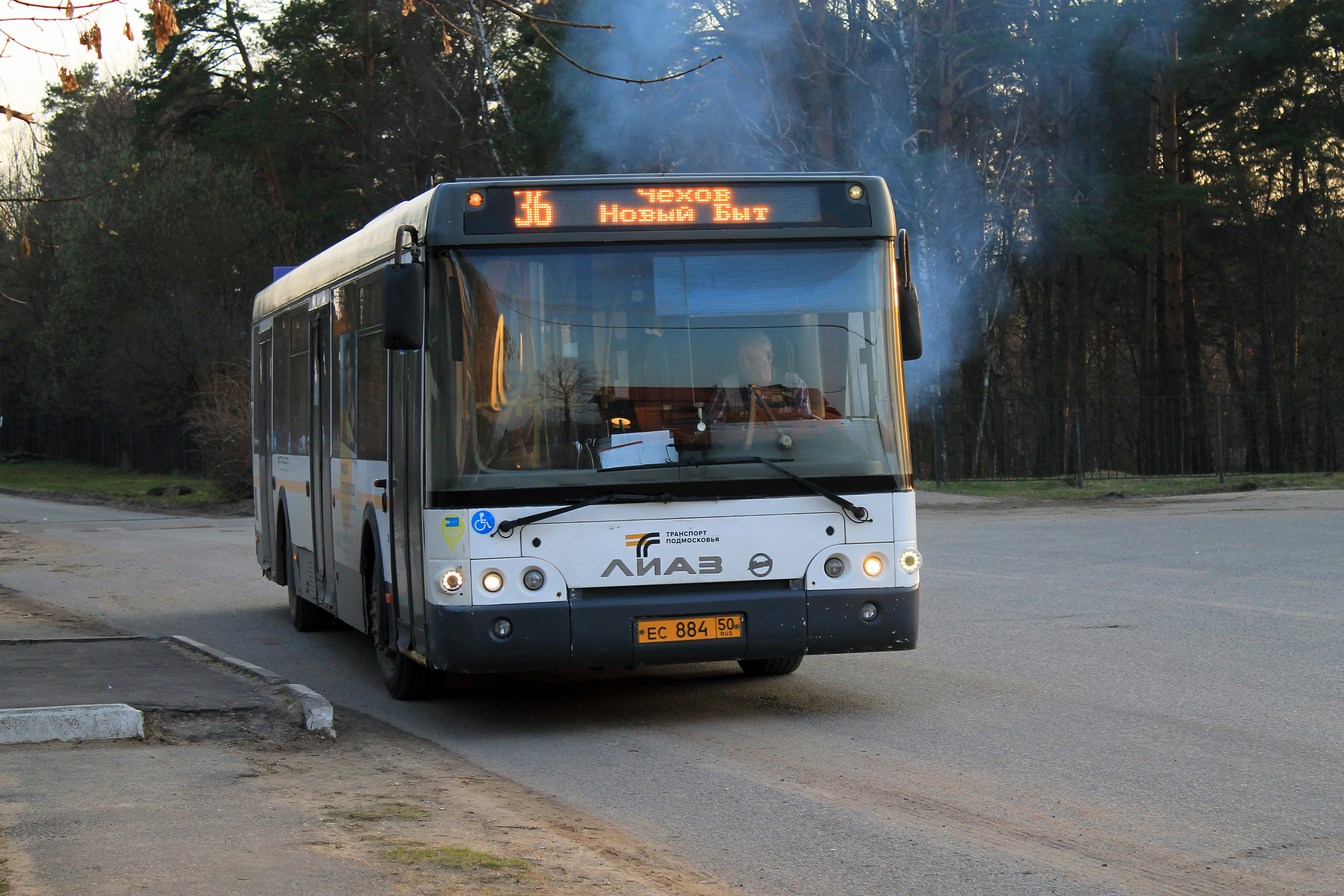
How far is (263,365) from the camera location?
43.6 feet

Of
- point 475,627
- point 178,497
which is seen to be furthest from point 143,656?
point 178,497

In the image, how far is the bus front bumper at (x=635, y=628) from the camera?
731 centimetres

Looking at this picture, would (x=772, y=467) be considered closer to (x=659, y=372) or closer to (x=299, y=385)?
(x=659, y=372)

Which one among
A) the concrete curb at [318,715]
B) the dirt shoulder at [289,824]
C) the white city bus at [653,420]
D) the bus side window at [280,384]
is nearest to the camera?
the dirt shoulder at [289,824]

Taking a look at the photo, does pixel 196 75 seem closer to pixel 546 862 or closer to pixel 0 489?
pixel 0 489

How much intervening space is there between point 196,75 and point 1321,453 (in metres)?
33.6

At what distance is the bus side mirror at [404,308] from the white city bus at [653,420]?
1 cm

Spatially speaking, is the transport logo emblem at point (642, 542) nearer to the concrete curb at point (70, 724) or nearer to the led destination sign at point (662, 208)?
the led destination sign at point (662, 208)

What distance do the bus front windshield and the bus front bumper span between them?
1.76 ft

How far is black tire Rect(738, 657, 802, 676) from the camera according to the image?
30.3ft

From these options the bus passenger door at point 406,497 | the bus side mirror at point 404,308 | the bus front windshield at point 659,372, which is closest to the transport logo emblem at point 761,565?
the bus front windshield at point 659,372

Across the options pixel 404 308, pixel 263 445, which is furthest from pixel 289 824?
pixel 263 445

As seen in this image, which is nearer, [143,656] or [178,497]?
[143,656]

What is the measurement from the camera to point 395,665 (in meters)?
8.81
